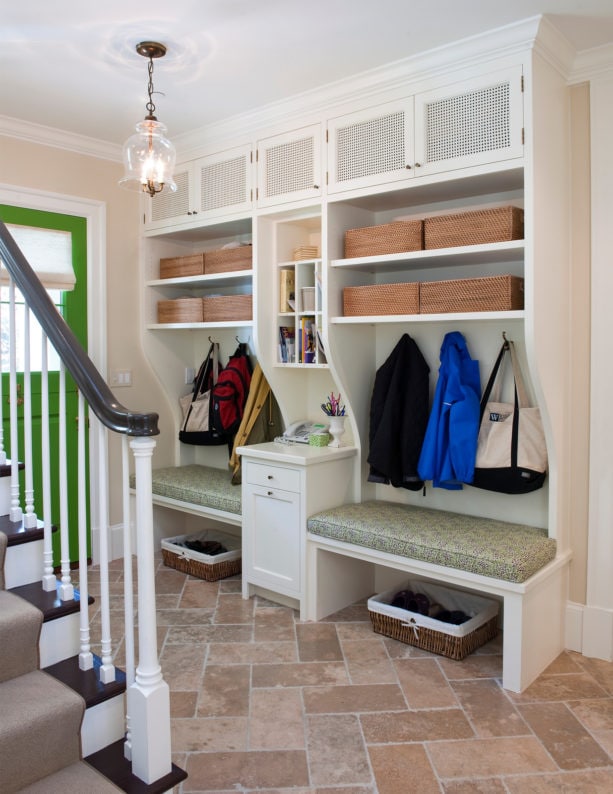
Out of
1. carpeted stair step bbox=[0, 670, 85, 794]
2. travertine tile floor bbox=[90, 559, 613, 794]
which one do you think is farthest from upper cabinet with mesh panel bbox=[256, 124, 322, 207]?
carpeted stair step bbox=[0, 670, 85, 794]

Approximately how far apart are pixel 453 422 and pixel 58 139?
2904 millimetres

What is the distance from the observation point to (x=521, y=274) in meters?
3.21

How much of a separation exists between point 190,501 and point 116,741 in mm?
2185

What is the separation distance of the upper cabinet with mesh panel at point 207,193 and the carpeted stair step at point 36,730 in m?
2.75

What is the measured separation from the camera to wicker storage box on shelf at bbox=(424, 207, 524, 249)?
286 cm

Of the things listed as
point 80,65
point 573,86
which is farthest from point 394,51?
point 80,65

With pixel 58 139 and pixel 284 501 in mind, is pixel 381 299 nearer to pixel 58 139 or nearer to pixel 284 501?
pixel 284 501

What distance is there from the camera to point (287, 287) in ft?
12.8

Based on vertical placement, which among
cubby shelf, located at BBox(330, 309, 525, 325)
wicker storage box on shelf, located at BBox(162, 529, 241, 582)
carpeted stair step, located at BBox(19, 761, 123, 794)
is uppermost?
cubby shelf, located at BBox(330, 309, 525, 325)

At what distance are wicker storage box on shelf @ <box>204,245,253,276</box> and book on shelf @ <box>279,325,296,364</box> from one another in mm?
423

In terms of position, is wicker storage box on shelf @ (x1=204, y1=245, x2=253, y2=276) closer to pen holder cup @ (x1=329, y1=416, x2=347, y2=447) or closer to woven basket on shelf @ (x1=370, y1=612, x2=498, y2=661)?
pen holder cup @ (x1=329, y1=416, x2=347, y2=447)

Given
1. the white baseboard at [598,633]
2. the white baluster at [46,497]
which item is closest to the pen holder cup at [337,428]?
the white baseboard at [598,633]

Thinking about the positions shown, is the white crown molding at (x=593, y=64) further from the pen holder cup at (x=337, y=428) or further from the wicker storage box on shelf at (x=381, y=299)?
the pen holder cup at (x=337, y=428)

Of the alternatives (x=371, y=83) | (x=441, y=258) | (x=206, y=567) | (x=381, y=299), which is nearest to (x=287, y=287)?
(x=381, y=299)
